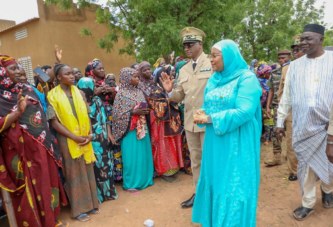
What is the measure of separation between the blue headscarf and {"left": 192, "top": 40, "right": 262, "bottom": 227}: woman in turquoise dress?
1950mm

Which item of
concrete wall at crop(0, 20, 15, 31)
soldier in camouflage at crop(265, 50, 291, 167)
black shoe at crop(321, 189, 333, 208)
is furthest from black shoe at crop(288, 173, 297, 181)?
concrete wall at crop(0, 20, 15, 31)

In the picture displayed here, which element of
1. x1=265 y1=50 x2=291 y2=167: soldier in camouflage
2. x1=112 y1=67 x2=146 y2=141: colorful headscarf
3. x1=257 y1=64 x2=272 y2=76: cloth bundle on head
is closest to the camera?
x1=112 y1=67 x2=146 y2=141: colorful headscarf

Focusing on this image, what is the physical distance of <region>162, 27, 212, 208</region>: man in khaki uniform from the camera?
3.45 meters

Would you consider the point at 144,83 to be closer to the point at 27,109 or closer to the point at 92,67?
the point at 92,67

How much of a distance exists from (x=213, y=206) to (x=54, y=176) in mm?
1894

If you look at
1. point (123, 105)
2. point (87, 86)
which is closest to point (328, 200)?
point (123, 105)

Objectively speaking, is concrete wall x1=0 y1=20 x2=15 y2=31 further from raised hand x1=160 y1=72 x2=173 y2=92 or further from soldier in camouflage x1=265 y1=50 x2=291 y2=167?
soldier in camouflage x1=265 y1=50 x2=291 y2=167

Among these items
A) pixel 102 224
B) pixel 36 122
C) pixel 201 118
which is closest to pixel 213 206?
pixel 201 118

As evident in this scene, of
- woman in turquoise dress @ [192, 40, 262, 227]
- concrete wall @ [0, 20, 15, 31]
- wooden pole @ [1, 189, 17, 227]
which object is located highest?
concrete wall @ [0, 20, 15, 31]

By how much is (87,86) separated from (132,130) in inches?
37.3

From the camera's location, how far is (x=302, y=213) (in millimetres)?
3312

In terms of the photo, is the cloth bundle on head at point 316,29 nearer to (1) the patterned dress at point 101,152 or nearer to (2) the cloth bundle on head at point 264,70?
(1) the patterned dress at point 101,152

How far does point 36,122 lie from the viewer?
10.1ft

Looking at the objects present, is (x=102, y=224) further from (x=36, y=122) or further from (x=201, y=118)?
(x=201, y=118)
